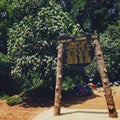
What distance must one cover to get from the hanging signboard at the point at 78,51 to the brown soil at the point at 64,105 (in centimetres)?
479

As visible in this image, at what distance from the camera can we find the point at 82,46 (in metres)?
16.6

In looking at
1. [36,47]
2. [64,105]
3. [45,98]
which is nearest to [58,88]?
[64,105]

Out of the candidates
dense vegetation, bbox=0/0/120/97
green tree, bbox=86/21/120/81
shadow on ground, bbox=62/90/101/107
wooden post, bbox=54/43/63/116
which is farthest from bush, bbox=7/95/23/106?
green tree, bbox=86/21/120/81

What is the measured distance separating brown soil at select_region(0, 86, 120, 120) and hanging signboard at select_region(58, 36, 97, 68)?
4.79 metres

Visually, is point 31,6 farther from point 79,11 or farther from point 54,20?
point 79,11

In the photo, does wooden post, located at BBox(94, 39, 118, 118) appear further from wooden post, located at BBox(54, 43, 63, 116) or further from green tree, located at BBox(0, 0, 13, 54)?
green tree, located at BBox(0, 0, 13, 54)

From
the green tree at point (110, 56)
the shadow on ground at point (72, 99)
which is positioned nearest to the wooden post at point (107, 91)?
the shadow on ground at point (72, 99)

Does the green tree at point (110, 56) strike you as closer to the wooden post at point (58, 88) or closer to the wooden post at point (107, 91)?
the wooden post at point (58, 88)

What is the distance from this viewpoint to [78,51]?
1666 centimetres

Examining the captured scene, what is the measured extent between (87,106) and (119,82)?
11.3 meters

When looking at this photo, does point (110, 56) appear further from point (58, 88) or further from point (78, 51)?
point (58, 88)

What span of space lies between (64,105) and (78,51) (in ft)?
21.8

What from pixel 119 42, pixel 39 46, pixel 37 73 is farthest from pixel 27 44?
pixel 119 42

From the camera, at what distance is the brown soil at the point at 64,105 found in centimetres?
1880
